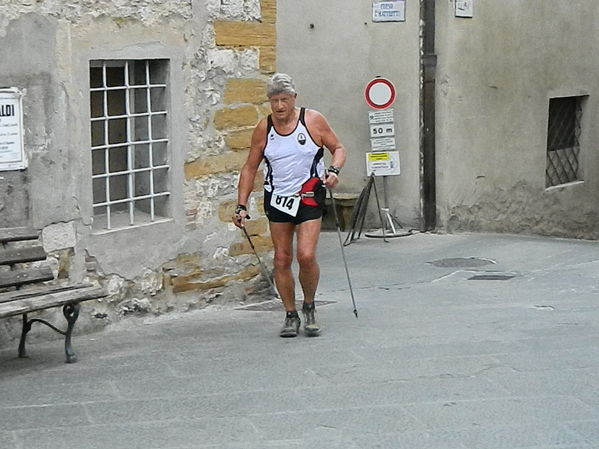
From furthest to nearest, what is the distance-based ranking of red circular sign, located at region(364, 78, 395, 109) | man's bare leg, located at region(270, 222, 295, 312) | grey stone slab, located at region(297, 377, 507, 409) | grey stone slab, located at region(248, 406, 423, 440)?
red circular sign, located at region(364, 78, 395, 109), man's bare leg, located at region(270, 222, 295, 312), grey stone slab, located at region(297, 377, 507, 409), grey stone slab, located at region(248, 406, 423, 440)

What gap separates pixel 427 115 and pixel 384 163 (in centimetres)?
81

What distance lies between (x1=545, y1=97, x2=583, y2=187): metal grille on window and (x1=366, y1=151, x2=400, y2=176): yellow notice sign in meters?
3.07

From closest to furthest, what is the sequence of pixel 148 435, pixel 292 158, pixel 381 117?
pixel 148 435
pixel 292 158
pixel 381 117

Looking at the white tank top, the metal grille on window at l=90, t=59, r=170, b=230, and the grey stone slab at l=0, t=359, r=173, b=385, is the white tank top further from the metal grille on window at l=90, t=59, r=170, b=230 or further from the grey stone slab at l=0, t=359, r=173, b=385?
the grey stone slab at l=0, t=359, r=173, b=385

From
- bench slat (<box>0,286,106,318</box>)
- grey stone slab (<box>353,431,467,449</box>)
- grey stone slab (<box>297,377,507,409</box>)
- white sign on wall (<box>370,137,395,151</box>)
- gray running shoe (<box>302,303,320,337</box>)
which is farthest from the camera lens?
white sign on wall (<box>370,137,395,151</box>)

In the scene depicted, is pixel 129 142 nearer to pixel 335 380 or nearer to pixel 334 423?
pixel 335 380

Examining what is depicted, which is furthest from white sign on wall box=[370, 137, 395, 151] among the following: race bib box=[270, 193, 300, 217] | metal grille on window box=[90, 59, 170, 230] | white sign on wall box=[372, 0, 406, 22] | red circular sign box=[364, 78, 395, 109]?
race bib box=[270, 193, 300, 217]

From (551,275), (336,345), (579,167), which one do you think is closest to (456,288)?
(551,275)

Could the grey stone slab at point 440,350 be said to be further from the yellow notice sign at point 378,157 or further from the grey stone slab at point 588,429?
the yellow notice sign at point 378,157

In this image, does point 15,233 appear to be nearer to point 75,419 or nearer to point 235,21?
point 75,419

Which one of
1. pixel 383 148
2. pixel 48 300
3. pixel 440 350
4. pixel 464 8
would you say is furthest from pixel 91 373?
pixel 464 8

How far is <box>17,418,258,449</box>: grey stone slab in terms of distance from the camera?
5426mm

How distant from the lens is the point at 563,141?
1727cm

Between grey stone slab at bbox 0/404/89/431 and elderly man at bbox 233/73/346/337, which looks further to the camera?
elderly man at bbox 233/73/346/337
